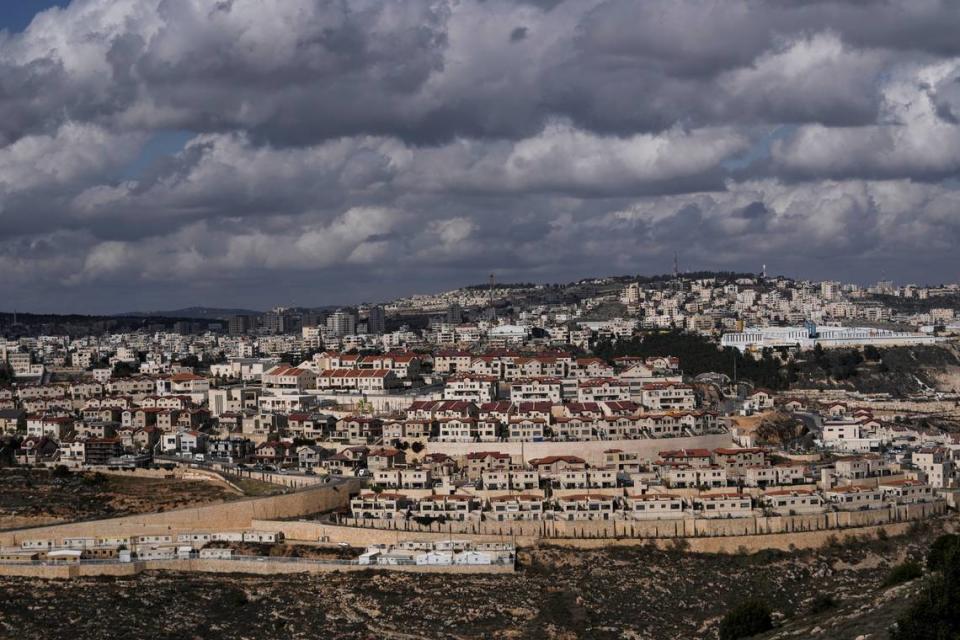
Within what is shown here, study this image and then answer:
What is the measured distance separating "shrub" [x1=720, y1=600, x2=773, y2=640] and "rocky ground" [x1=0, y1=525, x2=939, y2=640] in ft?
A: 2.24

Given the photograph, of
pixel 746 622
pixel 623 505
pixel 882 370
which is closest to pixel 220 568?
pixel 623 505

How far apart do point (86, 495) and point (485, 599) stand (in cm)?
1966

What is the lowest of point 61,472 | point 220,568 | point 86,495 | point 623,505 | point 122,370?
point 220,568

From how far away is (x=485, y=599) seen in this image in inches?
1508

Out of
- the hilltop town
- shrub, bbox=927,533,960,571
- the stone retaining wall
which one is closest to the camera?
shrub, bbox=927,533,960,571

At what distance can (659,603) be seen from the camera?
128ft

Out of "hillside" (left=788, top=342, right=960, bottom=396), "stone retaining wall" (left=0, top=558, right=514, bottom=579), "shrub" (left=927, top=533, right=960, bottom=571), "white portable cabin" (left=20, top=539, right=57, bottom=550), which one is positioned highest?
"hillside" (left=788, top=342, right=960, bottom=396)

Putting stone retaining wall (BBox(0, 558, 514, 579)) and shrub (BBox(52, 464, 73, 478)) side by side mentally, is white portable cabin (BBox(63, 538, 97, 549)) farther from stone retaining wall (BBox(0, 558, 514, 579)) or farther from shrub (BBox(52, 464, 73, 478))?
shrub (BBox(52, 464, 73, 478))

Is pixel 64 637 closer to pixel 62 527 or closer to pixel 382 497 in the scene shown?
pixel 62 527

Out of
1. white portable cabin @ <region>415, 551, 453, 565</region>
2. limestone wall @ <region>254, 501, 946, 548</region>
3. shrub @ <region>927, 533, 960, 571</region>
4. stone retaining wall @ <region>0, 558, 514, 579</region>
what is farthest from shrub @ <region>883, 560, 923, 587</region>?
white portable cabin @ <region>415, 551, 453, 565</region>

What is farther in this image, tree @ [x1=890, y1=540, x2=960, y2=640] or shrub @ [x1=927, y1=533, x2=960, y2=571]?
shrub @ [x1=927, y1=533, x2=960, y2=571]

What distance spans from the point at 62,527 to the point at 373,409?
71.4ft

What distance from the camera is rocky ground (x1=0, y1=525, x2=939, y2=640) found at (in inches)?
1401

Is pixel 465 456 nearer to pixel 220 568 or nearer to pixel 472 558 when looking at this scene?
pixel 472 558
